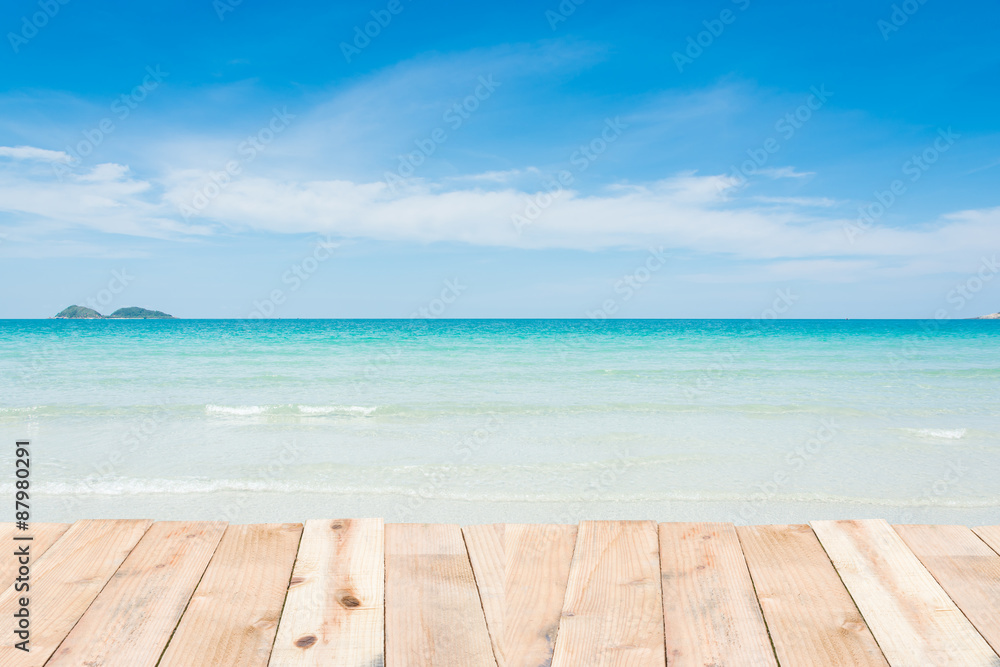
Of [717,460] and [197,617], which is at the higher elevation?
[197,617]

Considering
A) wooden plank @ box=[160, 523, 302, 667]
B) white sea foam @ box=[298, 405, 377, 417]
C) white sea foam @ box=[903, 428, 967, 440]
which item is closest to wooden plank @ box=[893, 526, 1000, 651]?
wooden plank @ box=[160, 523, 302, 667]

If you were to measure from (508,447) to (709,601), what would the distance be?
4.92m

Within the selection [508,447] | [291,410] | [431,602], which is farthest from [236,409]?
[431,602]

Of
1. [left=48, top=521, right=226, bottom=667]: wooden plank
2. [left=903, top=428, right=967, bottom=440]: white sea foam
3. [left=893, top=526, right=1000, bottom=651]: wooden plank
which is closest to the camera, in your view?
[left=48, top=521, right=226, bottom=667]: wooden plank

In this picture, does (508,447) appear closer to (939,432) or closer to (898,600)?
(898,600)

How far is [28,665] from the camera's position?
1.52m

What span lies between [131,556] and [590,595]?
1.69m

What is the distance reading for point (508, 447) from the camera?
6.74 meters

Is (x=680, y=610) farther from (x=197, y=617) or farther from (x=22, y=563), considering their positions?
(x=22, y=563)

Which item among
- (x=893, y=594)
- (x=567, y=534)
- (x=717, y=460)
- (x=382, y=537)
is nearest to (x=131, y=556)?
(x=382, y=537)

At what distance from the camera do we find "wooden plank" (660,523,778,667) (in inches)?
63.9

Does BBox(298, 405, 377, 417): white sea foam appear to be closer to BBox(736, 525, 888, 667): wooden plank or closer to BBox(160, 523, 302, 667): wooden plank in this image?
BBox(160, 523, 302, 667): wooden plank

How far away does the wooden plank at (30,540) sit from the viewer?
2.04m

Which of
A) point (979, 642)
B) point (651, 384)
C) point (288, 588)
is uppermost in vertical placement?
point (288, 588)
